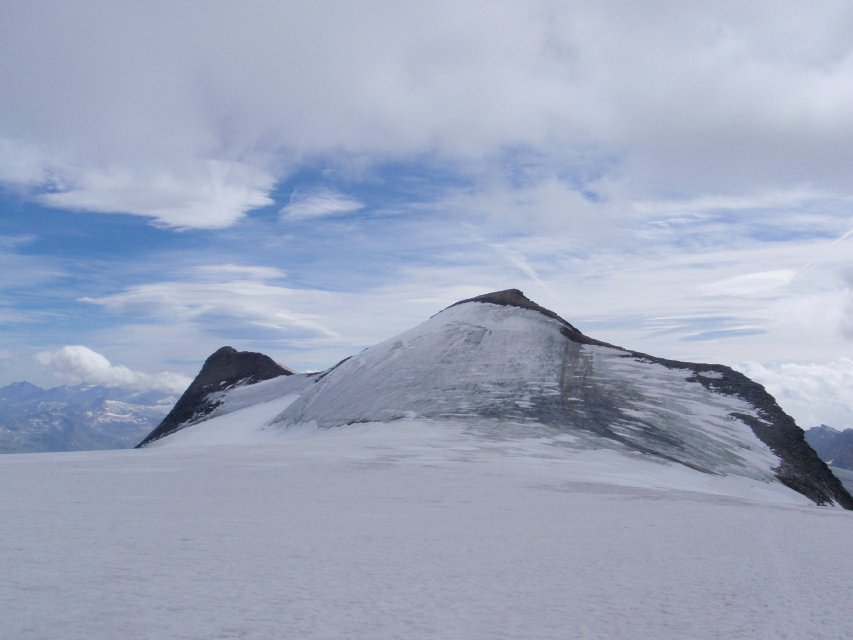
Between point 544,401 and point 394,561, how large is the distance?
1258 inches

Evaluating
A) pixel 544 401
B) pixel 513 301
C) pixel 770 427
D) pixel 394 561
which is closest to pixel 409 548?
pixel 394 561

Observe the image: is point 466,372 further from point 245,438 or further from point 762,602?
point 762,602

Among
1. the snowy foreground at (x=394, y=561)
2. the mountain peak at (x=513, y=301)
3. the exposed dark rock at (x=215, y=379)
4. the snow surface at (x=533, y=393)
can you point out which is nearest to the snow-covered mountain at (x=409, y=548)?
the snowy foreground at (x=394, y=561)

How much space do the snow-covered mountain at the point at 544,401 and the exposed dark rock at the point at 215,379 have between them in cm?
410

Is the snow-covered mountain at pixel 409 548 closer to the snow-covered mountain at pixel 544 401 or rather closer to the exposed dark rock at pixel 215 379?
the snow-covered mountain at pixel 544 401

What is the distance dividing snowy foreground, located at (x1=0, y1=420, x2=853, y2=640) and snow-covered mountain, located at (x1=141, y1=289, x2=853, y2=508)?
15.9 metres

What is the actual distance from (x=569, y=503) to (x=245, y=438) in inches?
1413

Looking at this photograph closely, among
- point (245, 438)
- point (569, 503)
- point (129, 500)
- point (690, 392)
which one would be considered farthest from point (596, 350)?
point (129, 500)

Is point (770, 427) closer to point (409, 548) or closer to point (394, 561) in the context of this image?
point (409, 548)

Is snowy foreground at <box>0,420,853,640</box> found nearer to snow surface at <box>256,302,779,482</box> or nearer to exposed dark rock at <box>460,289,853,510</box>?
snow surface at <box>256,302,779,482</box>

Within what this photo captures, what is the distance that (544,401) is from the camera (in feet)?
127

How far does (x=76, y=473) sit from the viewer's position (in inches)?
624

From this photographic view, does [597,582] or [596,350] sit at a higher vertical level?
[596,350]

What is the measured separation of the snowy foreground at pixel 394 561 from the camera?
5.40m
